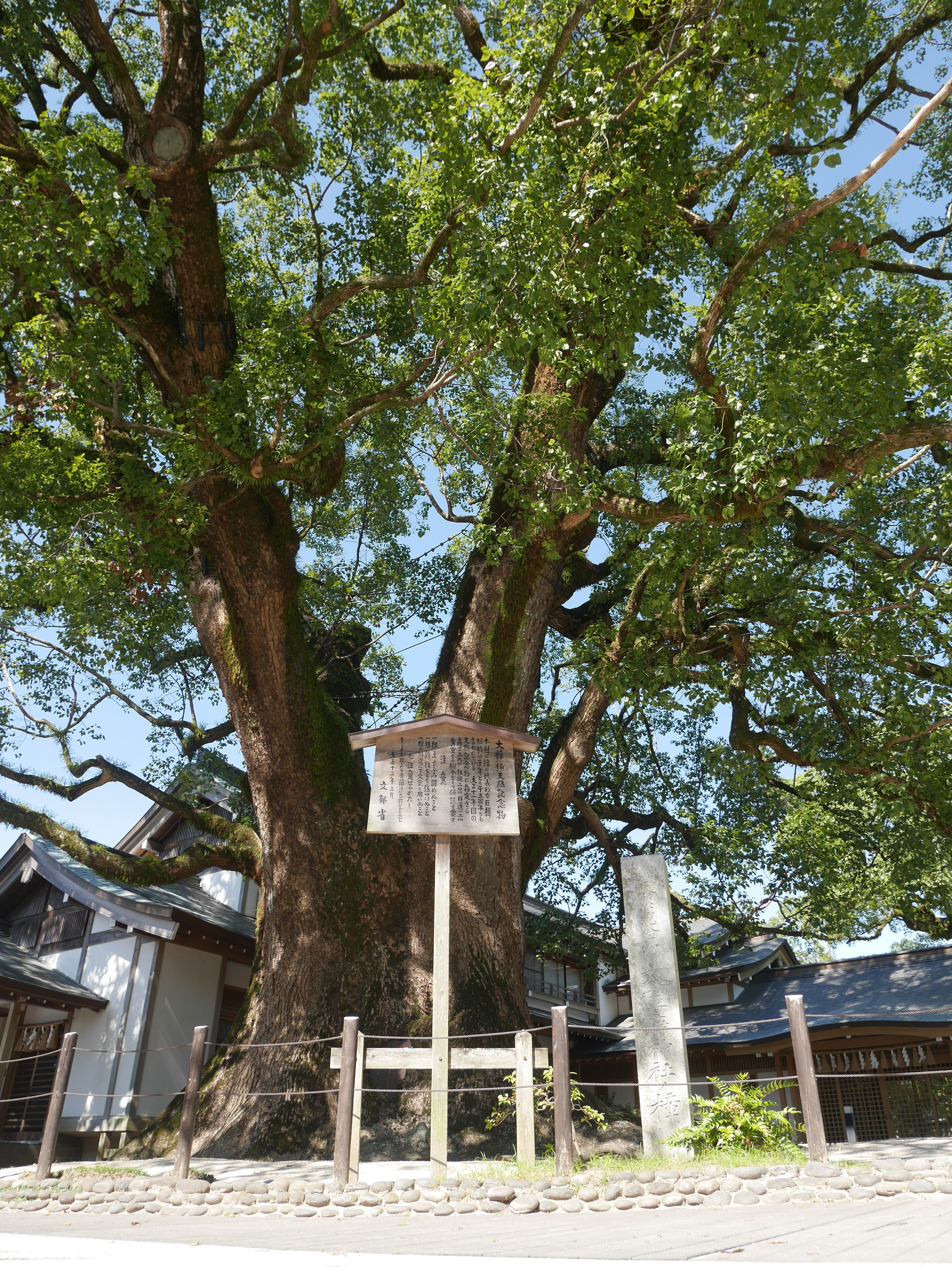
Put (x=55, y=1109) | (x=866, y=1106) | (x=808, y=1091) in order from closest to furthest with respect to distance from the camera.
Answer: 1. (x=808, y=1091)
2. (x=55, y=1109)
3. (x=866, y=1106)

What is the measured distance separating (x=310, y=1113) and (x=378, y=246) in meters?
8.92

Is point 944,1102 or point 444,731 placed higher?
point 444,731

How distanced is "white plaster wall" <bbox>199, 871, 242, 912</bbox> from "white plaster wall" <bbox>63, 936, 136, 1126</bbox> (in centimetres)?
212

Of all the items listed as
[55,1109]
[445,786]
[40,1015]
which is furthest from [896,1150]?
[40,1015]

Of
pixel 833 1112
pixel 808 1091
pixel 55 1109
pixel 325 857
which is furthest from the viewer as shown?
pixel 833 1112

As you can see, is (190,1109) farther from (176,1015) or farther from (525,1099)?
(176,1015)

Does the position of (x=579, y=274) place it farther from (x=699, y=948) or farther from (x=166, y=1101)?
(x=166, y=1101)

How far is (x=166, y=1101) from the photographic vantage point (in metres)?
Result: 10.9

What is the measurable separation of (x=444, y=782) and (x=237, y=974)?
830 centimetres

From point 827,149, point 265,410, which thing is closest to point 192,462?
point 265,410

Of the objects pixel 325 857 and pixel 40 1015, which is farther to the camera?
pixel 40 1015

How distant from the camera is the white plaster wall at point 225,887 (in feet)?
45.9

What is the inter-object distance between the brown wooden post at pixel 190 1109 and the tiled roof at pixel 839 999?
7.94m

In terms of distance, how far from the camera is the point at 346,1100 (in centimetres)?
532
